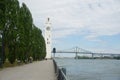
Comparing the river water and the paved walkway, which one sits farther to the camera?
the river water

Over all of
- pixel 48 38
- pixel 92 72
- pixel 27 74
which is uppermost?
pixel 48 38

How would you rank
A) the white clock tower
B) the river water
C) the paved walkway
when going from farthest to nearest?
the white clock tower, the river water, the paved walkway

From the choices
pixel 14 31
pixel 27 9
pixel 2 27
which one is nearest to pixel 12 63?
pixel 14 31

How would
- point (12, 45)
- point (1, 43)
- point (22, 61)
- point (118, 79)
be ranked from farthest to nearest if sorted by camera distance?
point (22, 61), point (12, 45), point (1, 43), point (118, 79)

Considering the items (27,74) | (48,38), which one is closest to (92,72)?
(27,74)

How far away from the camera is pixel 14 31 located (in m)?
48.7

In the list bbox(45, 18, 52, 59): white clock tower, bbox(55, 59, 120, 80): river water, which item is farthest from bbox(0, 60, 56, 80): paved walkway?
bbox(45, 18, 52, 59): white clock tower

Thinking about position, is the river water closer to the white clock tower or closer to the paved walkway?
the paved walkway

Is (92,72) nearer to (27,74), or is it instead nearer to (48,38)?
(27,74)

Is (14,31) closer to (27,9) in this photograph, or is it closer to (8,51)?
(8,51)

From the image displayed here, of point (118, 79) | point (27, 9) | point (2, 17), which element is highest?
point (27, 9)

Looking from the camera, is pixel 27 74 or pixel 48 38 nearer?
pixel 27 74

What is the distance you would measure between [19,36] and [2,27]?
7560mm

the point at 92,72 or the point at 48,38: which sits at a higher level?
the point at 48,38
